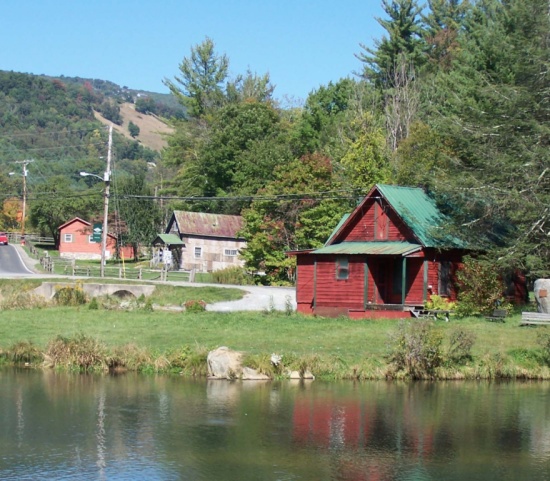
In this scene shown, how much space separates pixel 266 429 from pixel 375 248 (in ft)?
71.0

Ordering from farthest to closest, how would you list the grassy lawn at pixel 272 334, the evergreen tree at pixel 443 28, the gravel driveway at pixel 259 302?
the evergreen tree at pixel 443 28
the gravel driveway at pixel 259 302
the grassy lawn at pixel 272 334

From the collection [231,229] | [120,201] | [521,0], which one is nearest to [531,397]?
[521,0]

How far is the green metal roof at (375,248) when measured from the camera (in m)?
41.1

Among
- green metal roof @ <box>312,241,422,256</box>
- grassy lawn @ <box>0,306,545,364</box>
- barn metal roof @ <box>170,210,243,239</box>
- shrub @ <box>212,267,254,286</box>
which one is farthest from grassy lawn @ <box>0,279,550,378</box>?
barn metal roof @ <box>170,210,243,239</box>

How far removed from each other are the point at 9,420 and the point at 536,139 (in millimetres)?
28602

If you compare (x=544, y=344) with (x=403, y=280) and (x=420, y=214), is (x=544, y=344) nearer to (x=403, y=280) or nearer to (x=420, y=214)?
(x=403, y=280)

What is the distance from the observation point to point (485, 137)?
→ 145ft

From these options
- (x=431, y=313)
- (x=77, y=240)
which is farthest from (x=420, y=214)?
(x=77, y=240)

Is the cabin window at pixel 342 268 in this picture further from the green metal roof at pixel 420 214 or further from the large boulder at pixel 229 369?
the large boulder at pixel 229 369

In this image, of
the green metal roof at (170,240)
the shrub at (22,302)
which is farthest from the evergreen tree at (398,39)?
the shrub at (22,302)

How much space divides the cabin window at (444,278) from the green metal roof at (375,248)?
1897mm

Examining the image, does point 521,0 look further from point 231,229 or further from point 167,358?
point 231,229

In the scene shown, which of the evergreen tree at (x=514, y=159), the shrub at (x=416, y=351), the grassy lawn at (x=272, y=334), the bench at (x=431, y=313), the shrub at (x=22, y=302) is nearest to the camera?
the shrub at (x=416, y=351)

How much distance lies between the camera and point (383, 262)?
43531mm
